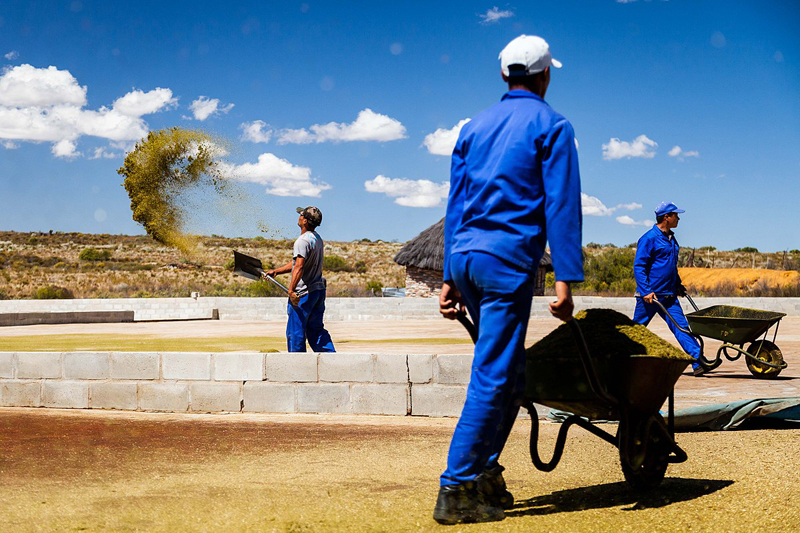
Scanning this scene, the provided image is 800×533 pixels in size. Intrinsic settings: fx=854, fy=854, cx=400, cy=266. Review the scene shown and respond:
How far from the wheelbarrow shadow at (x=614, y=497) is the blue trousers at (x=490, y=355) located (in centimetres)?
40

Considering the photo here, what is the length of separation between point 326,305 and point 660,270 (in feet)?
68.8

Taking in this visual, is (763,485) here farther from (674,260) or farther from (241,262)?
(241,262)

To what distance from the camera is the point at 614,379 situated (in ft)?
13.0

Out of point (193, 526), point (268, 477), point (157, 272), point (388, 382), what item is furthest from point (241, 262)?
point (157, 272)

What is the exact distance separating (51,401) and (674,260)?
22.5ft

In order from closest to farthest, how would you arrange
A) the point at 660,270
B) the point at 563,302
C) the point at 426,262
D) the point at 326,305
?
the point at 563,302, the point at 660,270, the point at 326,305, the point at 426,262

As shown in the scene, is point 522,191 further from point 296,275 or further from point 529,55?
point 296,275

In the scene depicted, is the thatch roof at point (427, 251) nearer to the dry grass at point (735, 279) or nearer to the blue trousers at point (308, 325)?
the dry grass at point (735, 279)

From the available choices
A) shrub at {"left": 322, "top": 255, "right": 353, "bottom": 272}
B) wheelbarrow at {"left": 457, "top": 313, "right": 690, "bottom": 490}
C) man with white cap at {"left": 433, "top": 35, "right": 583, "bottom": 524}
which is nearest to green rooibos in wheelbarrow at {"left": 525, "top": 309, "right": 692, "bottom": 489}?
wheelbarrow at {"left": 457, "top": 313, "right": 690, "bottom": 490}

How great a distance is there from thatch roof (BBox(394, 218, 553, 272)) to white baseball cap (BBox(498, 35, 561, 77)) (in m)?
33.0

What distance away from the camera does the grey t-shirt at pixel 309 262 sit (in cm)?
905

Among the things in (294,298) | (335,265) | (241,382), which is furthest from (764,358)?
(335,265)

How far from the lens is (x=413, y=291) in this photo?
130ft

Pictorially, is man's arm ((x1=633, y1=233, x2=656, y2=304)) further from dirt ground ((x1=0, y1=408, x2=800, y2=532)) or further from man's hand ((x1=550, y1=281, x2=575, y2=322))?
man's hand ((x1=550, y1=281, x2=575, y2=322))
